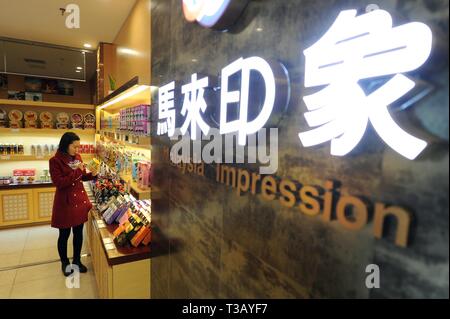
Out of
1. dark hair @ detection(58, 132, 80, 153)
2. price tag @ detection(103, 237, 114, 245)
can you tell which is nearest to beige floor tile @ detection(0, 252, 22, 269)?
dark hair @ detection(58, 132, 80, 153)

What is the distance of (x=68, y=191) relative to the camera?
119 inches

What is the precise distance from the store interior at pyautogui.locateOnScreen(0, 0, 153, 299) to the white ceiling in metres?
0.02

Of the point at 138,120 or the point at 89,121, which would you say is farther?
the point at 89,121

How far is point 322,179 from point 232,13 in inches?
32.6

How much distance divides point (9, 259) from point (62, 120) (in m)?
2.67

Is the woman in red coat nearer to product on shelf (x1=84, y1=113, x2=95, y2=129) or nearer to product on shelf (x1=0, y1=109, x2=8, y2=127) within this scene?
product on shelf (x1=84, y1=113, x2=95, y2=129)

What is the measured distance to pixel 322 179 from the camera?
2.73 ft

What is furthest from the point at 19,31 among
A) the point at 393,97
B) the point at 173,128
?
the point at 393,97

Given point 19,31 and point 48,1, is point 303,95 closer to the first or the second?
point 48,1

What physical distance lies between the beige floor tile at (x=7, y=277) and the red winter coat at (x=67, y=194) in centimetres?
91

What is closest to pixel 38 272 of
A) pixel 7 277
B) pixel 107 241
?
pixel 7 277

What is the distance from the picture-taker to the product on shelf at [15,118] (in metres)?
4.95

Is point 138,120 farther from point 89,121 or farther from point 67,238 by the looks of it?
point 89,121

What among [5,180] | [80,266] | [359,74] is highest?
[359,74]
